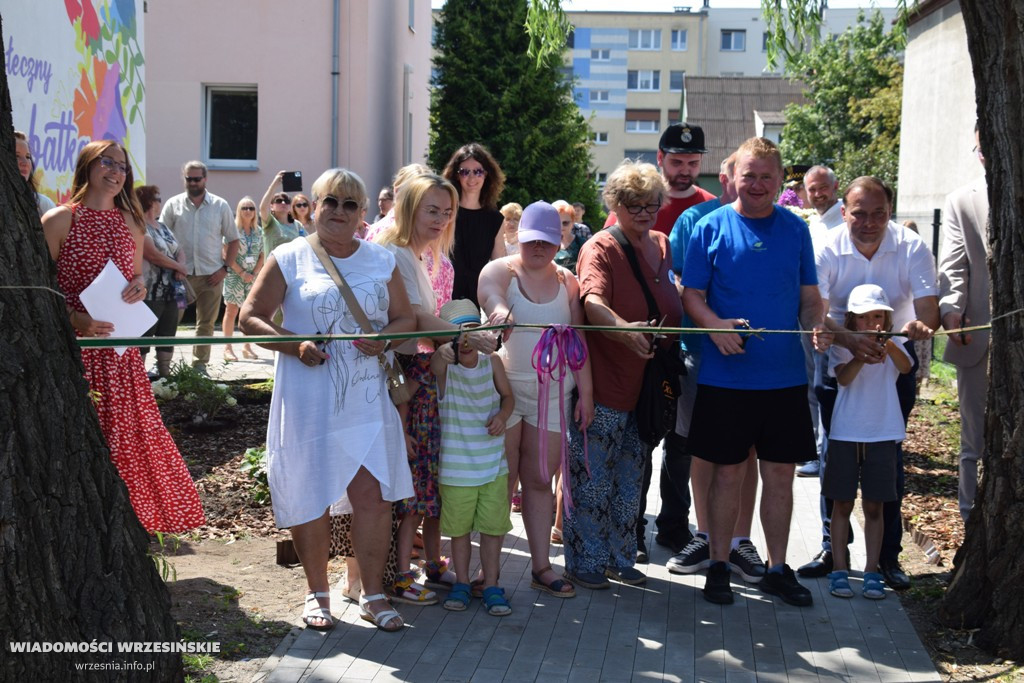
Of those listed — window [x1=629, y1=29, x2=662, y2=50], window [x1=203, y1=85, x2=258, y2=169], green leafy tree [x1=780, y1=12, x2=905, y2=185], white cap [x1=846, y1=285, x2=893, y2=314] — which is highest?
window [x1=629, y1=29, x2=662, y2=50]

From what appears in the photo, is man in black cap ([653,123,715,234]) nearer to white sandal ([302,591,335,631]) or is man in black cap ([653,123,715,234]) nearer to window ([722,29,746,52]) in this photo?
white sandal ([302,591,335,631])

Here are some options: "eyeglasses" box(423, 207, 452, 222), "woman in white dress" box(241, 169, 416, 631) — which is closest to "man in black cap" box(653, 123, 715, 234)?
"eyeglasses" box(423, 207, 452, 222)

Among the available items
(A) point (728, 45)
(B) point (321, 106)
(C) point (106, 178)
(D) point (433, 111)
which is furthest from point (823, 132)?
(C) point (106, 178)

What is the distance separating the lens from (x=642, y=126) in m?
77.8

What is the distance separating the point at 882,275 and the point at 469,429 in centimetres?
225

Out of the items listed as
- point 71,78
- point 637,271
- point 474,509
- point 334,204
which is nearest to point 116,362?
point 334,204

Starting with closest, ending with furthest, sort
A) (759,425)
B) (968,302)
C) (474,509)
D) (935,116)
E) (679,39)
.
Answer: (474,509) → (759,425) → (968,302) → (935,116) → (679,39)

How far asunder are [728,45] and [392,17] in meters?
61.1

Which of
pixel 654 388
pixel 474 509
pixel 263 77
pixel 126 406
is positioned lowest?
pixel 474 509

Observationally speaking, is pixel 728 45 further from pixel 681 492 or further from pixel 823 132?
pixel 681 492

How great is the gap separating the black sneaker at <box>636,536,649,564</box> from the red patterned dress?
2346 mm

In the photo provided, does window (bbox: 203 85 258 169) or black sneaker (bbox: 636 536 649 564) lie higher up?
window (bbox: 203 85 258 169)

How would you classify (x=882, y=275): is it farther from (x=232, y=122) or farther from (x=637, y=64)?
(x=637, y=64)

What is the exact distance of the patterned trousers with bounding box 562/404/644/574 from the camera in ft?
18.9
